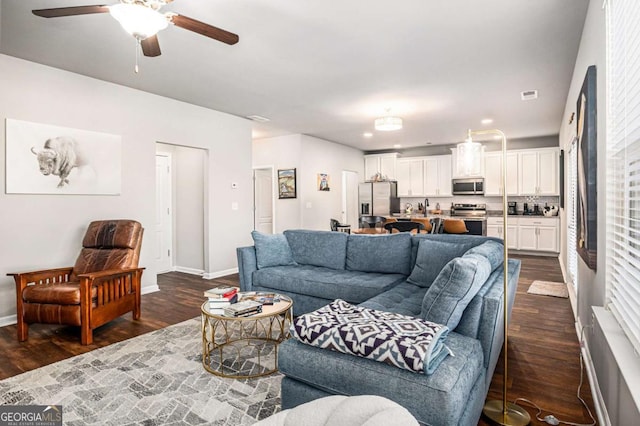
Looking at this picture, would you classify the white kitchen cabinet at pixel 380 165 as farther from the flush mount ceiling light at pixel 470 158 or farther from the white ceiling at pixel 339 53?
the flush mount ceiling light at pixel 470 158

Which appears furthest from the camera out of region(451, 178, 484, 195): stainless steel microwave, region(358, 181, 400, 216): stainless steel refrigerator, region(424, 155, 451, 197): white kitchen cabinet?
region(358, 181, 400, 216): stainless steel refrigerator

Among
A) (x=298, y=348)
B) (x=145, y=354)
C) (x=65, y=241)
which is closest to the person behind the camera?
(x=298, y=348)

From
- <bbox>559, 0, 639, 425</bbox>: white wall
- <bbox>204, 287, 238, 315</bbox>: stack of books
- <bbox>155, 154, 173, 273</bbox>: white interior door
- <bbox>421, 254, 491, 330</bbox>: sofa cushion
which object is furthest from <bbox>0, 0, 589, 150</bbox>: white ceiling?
<bbox>204, 287, 238, 315</bbox>: stack of books

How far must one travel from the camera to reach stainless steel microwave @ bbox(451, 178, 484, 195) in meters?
8.30

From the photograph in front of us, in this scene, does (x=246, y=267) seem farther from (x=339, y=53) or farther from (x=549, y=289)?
(x=549, y=289)

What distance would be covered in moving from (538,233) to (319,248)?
582 centimetres

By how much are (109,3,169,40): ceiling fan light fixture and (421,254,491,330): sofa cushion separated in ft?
7.04

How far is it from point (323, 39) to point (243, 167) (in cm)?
325

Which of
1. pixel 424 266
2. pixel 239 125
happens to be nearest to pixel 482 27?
pixel 424 266

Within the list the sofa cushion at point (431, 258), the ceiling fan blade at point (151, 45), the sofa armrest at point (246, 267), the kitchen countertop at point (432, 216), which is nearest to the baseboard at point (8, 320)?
the sofa armrest at point (246, 267)

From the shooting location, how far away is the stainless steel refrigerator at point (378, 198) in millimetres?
9047

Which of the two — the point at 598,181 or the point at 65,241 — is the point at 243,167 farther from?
the point at 598,181

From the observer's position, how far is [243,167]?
603 centimetres

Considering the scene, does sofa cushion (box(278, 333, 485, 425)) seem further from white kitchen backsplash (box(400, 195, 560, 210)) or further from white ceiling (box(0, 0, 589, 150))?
white kitchen backsplash (box(400, 195, 560, 210))
